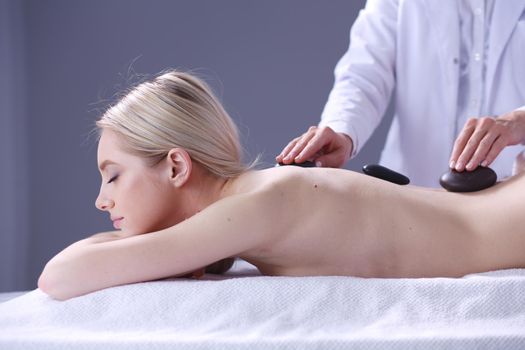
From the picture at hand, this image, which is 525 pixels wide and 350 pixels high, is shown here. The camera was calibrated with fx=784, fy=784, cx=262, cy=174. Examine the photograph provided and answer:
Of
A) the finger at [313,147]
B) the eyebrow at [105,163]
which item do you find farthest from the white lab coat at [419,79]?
the eyebrow at [105,163]

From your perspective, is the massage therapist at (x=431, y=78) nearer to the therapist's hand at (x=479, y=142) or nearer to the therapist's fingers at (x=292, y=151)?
the therapist's fingers at (x=292, y=151)

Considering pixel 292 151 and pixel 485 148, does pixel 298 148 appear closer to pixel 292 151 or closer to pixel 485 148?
pixel 292 151

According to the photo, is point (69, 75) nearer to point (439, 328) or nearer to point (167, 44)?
point (167, 44)

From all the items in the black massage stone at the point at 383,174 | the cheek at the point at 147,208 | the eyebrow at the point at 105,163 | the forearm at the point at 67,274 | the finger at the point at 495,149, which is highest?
the finger at the point at 495,149

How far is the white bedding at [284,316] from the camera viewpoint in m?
1.04

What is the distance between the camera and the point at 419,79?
7.42ft

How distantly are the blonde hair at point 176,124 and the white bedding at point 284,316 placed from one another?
344mm

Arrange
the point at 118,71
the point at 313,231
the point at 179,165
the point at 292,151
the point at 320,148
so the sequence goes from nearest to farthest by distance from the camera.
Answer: the point at 313,231, the point at 179,165, the point at 292,151, the point at 320,148, the point at 118,71

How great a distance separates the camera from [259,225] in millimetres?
1354

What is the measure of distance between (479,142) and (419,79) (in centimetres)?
73

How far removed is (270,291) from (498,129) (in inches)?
27.1

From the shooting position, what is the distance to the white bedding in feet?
3.43

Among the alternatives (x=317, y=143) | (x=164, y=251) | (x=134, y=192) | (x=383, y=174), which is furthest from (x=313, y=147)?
(x=164, y=251)

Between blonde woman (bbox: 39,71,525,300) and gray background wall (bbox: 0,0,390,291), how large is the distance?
1.91 meters
